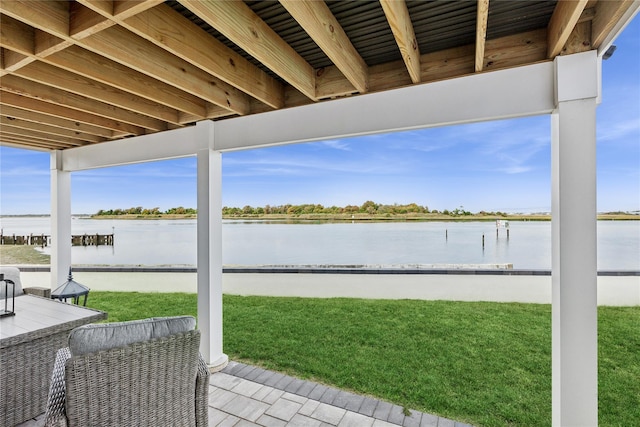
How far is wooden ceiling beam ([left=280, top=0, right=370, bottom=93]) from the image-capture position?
130 cm

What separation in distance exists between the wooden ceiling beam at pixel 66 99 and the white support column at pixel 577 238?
3276 mm

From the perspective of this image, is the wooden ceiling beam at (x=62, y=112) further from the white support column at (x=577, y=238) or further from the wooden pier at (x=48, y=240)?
the wooden pier at (x=48, y=240)

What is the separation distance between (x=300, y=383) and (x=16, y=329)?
2.08 meters

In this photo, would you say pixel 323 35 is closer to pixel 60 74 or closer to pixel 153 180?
pixel 60 74

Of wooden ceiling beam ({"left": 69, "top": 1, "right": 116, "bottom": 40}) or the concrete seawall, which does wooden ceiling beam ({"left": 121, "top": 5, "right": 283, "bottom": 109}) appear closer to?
wooden ceiling beam ({"left": 69, "top": 1, "right": 116, "bottom": 40})

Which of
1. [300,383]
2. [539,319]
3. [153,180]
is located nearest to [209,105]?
[300,383]

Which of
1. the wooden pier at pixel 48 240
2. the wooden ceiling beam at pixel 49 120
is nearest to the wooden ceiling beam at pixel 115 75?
the wooden ceiling beam at pixel 49 120

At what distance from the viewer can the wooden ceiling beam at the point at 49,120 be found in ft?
8.37

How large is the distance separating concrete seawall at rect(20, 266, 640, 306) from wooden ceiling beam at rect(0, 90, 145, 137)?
14.2 ft

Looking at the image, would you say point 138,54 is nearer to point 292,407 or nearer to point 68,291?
point 68,291

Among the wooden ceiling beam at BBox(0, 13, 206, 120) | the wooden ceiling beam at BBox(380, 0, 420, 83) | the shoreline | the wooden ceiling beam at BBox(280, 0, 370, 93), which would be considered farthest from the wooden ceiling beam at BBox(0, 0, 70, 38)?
the shoreline

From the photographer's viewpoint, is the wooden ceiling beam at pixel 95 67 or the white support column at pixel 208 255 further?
the white support column at pixel 208 255

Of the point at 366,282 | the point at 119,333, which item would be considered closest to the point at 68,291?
the point at 119,333

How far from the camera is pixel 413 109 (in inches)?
81.6
